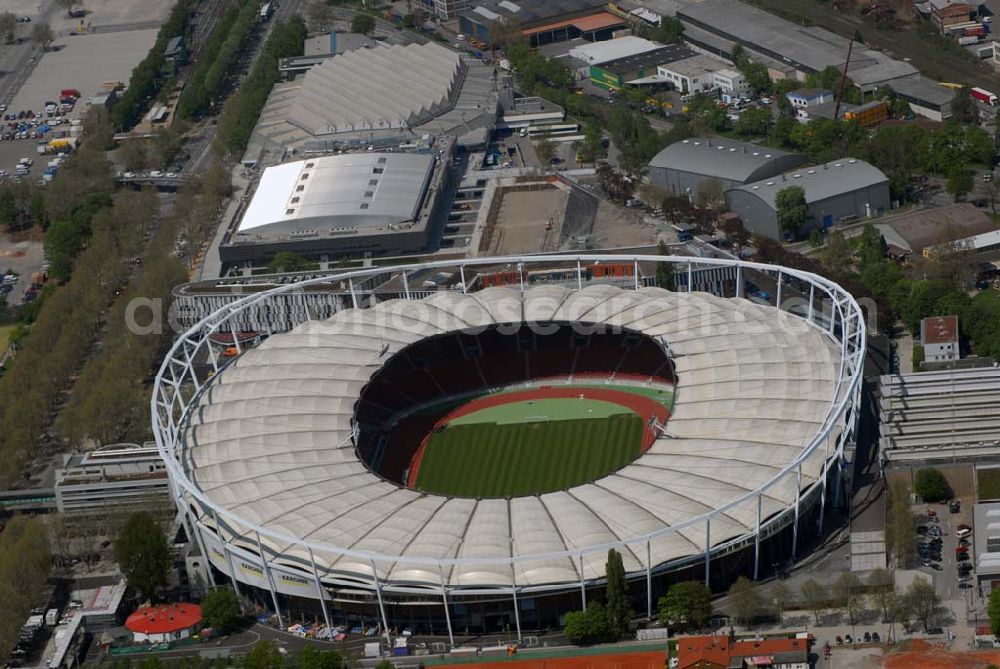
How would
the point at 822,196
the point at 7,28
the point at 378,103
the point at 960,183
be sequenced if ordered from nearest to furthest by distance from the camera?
the point at 822,196, the point at 960,183, the point at 378,103, the point at 7,28

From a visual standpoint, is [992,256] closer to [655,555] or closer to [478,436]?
[478,436]

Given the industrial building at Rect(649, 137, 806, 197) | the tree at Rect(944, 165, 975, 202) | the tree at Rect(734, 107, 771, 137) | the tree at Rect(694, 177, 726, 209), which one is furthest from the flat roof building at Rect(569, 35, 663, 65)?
the tree at Rect(944, 165, 975, 202)

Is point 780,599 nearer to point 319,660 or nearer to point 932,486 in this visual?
point 932,486

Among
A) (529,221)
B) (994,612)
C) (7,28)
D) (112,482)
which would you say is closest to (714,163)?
(529,221)

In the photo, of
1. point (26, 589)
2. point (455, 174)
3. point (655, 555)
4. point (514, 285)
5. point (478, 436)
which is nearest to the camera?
point (655, 555)

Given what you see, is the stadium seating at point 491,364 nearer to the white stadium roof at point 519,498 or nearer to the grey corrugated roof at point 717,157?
the white stadium roof at point 519,498

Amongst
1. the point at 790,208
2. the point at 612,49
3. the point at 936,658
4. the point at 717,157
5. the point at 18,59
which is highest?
the point at 18,59

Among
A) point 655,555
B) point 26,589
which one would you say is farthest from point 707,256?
point 26,589
